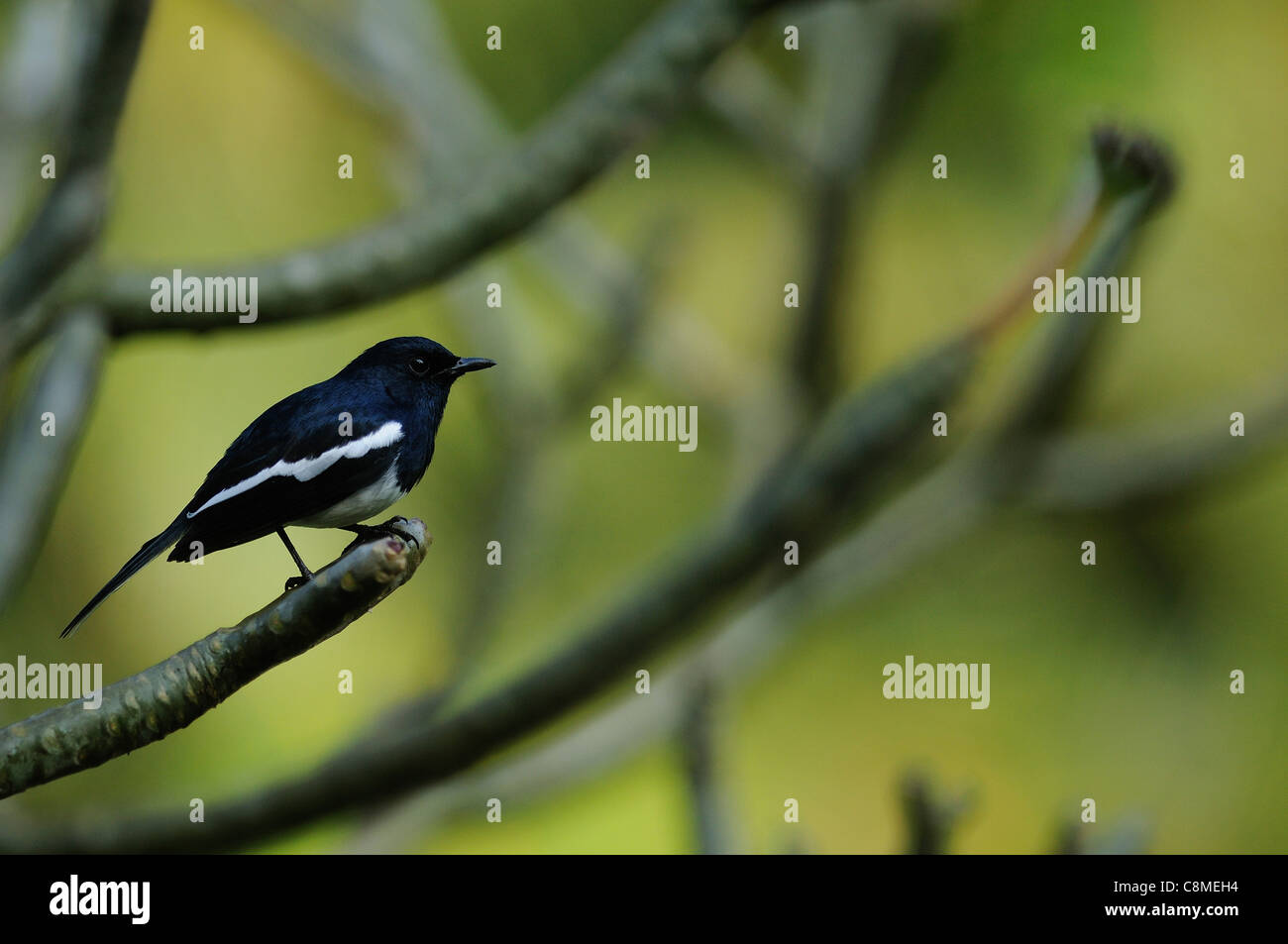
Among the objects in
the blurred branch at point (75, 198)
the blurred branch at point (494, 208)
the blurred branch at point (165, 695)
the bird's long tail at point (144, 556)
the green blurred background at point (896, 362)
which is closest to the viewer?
the blurred branch at point (165, 695)

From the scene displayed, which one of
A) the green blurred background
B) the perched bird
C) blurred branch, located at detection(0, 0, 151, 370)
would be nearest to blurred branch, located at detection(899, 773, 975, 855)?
the perched bird

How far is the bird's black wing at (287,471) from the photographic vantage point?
2.33 meters

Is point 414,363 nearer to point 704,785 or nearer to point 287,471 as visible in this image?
point 287,471

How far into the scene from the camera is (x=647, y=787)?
5910mm

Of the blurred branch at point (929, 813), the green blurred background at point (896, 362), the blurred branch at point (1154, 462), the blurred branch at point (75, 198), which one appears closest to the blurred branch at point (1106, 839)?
the blurred branch at point (929, 813)

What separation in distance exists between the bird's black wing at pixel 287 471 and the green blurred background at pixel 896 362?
332 cm

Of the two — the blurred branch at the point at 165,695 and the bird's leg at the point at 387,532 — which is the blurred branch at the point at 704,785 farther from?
the blurred branch at the point at 165,695

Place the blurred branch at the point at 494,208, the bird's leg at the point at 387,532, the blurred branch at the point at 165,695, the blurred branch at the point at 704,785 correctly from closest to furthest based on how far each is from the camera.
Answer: the blurred branch at the point at 165,695
the bird's leg at the point at 387,532
the blurred branch at the point at 494,208
the blurred branch at the point at 704,785

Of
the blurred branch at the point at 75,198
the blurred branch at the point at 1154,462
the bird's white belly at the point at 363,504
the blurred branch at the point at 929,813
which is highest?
the blurred branch at the point at 75,198

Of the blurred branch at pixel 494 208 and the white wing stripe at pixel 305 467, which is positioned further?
the blurred branch at pixel 494 208

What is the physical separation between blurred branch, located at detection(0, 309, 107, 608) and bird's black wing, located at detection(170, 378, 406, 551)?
504 millimetres

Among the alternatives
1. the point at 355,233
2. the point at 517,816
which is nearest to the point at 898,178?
the point at 517,816

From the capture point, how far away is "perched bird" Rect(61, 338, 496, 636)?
7.65 ft

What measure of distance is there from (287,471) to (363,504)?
5.9 inches
